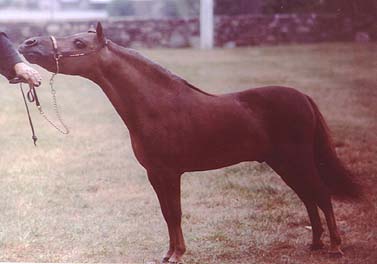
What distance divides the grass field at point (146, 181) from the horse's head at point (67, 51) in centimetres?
43

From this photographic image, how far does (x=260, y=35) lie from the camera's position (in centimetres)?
306

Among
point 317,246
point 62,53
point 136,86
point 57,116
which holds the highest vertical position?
point 62,53

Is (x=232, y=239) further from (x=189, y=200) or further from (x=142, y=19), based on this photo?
(x=142, y=19)

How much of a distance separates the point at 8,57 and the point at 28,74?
0.42 ft

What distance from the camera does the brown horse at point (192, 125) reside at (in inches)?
96.3

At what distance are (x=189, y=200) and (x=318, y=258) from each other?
0.64 meters

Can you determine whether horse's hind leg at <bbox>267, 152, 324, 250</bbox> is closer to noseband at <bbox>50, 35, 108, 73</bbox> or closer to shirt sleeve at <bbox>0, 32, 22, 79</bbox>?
noseband at <bbox>50, 35, 108, 73</bbox>

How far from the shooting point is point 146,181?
3041 mm

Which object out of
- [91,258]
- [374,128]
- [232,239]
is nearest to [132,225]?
[91,258]

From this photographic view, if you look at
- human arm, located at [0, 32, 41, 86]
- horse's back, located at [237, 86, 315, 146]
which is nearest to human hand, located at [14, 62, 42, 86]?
human arm, located at [0, 32, 41, 86]

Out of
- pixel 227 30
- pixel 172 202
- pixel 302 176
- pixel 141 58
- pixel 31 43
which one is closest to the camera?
pixel 31 43

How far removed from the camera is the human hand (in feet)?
8.25

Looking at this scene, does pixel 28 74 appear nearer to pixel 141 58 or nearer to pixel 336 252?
pixel 141 58

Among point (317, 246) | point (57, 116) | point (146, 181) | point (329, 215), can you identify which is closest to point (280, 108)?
point (329, 215)
